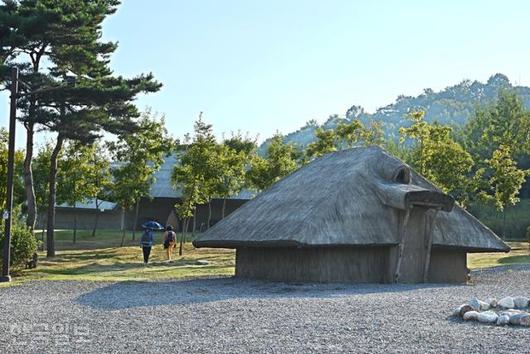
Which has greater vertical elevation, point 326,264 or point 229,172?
point 229,172

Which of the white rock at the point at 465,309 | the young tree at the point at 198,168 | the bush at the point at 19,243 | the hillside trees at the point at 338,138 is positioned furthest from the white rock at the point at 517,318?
the hillside trees at the point at 338,138

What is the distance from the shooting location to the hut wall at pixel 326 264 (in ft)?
67.9

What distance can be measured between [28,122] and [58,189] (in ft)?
49.7

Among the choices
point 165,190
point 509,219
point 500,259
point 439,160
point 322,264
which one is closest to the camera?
point 322,264

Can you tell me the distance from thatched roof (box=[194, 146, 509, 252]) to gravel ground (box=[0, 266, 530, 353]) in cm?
218

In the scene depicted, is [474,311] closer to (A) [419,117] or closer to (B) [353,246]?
(B) [353,246]

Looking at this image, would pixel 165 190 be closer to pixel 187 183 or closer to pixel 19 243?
pixel 187 183

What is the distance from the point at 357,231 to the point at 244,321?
9047mm

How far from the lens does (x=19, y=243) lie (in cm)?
2403

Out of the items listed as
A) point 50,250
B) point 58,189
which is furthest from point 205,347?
point 58,189

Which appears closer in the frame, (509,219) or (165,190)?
(165,190)

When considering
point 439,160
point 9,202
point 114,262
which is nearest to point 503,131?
point 439,160

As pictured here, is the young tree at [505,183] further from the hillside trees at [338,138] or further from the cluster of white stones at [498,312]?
the cluster of white stones at [498,312]

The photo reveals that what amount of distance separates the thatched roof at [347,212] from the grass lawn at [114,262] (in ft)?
11.7
